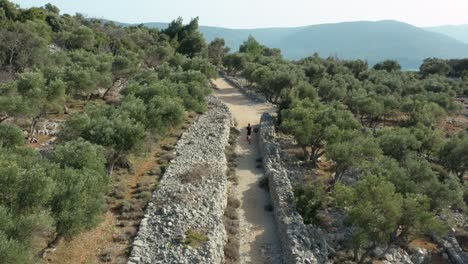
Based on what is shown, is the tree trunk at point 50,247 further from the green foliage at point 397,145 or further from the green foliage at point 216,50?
the green foliage at point 216,50

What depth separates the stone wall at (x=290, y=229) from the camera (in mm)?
27139

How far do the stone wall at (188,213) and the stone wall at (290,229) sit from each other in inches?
170

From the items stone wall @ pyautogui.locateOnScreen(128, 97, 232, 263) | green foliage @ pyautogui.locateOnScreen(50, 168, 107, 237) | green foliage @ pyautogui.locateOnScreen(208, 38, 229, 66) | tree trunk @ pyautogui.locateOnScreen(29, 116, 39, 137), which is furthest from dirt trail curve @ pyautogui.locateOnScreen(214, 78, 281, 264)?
green foliage @ pyautogui.locateOnScreen(208, 38, 229, 66)

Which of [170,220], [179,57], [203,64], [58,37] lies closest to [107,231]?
[170,220]

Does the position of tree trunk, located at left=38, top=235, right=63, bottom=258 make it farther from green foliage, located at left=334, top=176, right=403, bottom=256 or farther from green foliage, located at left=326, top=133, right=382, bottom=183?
green foliage, located at left=326, top=133, right=382, bottom=183

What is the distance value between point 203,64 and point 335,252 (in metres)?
53.3

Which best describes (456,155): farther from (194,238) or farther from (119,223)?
(119,223)

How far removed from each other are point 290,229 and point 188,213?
23.8ft

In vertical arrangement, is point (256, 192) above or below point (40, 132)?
below

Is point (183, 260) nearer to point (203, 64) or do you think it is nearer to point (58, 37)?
point (203, 64)

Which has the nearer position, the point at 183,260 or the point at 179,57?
the point at 183,260

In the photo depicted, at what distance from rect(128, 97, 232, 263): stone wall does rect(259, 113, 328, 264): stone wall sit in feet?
14.2

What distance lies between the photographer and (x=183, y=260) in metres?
23.9

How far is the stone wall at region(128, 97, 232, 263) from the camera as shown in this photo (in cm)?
2478
